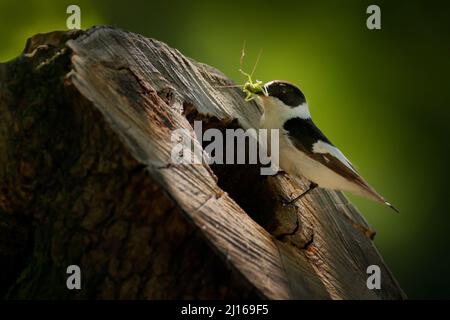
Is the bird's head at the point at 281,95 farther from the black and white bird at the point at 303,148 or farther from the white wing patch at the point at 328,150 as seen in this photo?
the white wing patch at the point at 328,150

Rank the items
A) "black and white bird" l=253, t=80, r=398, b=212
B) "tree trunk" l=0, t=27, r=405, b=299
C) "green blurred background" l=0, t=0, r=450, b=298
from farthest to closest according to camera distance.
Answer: "green blurred background" l=0, t=0, r=450, b=298
"black and white bird" l=253, t=80, r=398, b=212
"tree trunk" l=0, t=27, r=405, b=299

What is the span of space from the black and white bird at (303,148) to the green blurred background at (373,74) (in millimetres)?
746

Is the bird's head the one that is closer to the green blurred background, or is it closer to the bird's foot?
the bird's foot

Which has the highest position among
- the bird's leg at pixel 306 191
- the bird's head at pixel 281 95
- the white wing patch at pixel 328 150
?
the bird's head at pixel 281 95

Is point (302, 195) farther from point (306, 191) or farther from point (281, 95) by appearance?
point (281, 95)

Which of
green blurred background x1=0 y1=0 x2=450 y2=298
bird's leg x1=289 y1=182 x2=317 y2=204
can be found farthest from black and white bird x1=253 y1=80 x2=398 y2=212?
green blurred background x1=0 y1=0 x2=450 y2=298

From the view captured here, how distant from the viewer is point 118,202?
94.3 inches

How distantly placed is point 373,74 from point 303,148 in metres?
1.17

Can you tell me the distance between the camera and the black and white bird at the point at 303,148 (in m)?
3.70

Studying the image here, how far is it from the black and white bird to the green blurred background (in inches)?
29.4

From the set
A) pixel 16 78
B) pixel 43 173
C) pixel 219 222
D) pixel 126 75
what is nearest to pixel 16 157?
pixel 43 173

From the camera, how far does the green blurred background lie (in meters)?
4.76

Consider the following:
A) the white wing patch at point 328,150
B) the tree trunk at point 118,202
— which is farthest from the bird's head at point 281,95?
the tree trunk at point 118,202

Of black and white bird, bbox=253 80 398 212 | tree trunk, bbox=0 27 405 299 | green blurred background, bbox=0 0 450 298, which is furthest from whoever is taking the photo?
green blurred background, bbox=0 0 450 298
